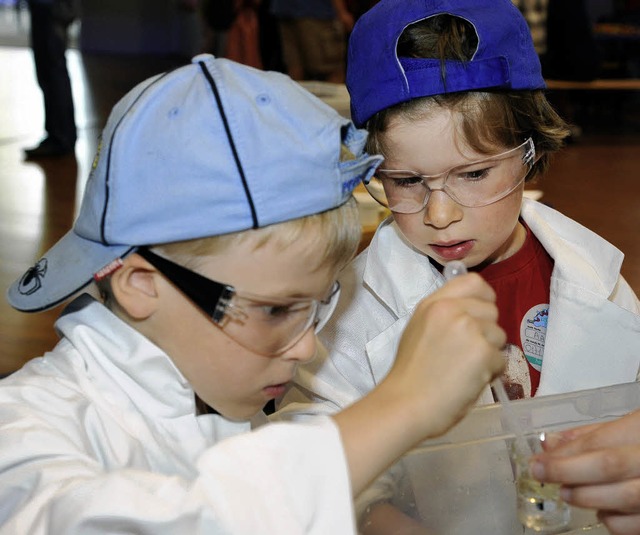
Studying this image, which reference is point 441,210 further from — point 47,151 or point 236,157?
point 47,151

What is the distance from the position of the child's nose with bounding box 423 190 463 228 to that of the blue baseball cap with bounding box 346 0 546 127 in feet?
0.49

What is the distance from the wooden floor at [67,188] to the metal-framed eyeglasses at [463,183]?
1471mm

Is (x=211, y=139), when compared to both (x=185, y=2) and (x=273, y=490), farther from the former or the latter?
(x=185, y=2)

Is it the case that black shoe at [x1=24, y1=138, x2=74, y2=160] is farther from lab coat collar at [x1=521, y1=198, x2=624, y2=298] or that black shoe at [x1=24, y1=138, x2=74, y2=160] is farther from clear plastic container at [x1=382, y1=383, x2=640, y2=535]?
clear plastic container at [x1=382, y1=383, x2=640, y2=535]

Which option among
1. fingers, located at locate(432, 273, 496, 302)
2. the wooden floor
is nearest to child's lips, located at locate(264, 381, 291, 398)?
fingers, located at locate(432, 273, 496, 302)

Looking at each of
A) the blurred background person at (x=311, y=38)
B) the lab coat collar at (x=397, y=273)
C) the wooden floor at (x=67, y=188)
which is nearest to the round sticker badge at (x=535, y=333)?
the lab coat collar at (x=397, y=273)

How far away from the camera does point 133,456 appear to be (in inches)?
41.2

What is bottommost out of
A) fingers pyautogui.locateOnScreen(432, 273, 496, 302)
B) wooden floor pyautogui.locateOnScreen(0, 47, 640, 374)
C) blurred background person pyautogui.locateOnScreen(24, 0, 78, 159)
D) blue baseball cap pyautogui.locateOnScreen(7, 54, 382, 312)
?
wooden floor pyautogui.locateOnScreen(0, 47, 640, 374)

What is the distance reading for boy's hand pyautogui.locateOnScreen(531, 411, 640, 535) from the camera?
3.37 ft

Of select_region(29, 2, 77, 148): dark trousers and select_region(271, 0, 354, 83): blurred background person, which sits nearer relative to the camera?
select_region(29, 2, 77, 148): dark trousers

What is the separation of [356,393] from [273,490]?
0.66 m

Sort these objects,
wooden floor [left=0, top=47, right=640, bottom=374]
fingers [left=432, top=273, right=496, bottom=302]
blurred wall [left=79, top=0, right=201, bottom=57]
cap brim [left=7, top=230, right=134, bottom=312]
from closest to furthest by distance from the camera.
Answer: fingers [left=432, top=273, right=496, bottom=302] < cap brim [left=7, top=230, right=134, bottom=312] < wooden floor [left=0, top=47, right=640, bottom=374] < blurred wall [left=79, top=0, right=201, bottom=57]

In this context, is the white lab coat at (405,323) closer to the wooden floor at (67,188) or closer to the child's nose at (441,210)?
the child's nose at (441,210)

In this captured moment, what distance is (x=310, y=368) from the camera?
151 centimetres
